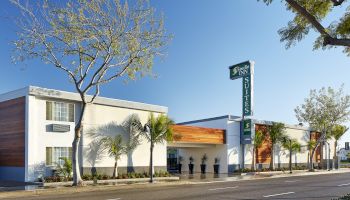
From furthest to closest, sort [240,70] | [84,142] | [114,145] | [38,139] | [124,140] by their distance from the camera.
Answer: [240,70] → [124,140] → [114,145] → [84,142] → [38,139]

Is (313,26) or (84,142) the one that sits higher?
(313,26)

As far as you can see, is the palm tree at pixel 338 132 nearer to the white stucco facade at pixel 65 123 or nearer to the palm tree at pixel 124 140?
the white stucco facade at pixel 65 123

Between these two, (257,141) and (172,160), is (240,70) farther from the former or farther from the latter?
(172,160)

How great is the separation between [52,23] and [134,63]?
5304 millimetres

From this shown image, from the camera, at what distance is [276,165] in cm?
4631

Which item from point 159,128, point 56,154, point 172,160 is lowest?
point 172,160

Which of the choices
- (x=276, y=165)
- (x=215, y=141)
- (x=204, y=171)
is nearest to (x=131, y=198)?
(x=215, y=141)

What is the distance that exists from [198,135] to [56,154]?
584 inches

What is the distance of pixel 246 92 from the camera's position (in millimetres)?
39500

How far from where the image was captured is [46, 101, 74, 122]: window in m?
25.4

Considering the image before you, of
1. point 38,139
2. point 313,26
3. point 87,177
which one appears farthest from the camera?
point 87,177

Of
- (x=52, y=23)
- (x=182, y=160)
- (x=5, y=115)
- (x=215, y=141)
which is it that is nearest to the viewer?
(x=52, y=23)

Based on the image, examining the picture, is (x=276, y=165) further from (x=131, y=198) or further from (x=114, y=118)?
(x=131, y=198)

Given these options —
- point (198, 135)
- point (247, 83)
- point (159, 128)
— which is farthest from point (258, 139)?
point (159, 128)
